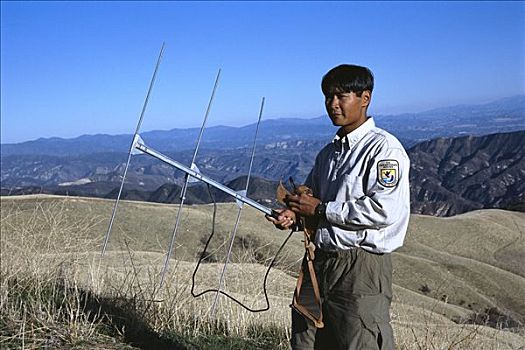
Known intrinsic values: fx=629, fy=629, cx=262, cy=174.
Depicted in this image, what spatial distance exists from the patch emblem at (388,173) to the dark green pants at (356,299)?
391mm

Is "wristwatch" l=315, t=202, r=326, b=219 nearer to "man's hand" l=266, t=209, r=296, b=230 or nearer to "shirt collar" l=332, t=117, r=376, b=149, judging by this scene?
"man's hand" l=266, t=209, r=296, b=230

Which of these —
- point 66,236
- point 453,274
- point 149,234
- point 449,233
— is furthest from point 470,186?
point 66,236

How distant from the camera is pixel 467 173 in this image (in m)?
165

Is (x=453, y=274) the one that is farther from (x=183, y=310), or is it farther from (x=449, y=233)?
(x=183, y=310)

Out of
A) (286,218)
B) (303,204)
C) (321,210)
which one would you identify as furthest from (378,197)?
(286,218)

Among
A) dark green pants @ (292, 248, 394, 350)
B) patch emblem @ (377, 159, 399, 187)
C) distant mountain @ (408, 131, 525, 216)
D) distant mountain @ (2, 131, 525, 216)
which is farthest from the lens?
distant mountain @ (408, 131, 525, 216)

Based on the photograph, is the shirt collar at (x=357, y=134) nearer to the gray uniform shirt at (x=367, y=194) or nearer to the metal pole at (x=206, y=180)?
the gray uniform shirt at (x=367, y=194)

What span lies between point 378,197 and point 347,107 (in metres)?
0.51

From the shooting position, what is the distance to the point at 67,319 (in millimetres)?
4715

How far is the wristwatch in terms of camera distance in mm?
3148

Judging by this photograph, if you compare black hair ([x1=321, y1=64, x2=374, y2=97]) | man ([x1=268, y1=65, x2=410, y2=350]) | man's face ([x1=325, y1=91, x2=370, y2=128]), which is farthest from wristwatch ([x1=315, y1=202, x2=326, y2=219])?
black hair ([x1=321, y1=64, x2=374, y2=97])

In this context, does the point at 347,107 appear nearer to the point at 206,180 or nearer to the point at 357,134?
the point at 357,134

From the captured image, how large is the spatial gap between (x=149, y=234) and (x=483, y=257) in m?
23.1

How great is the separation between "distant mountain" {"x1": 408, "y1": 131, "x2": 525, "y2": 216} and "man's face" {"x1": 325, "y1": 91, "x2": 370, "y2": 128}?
4168 inches
